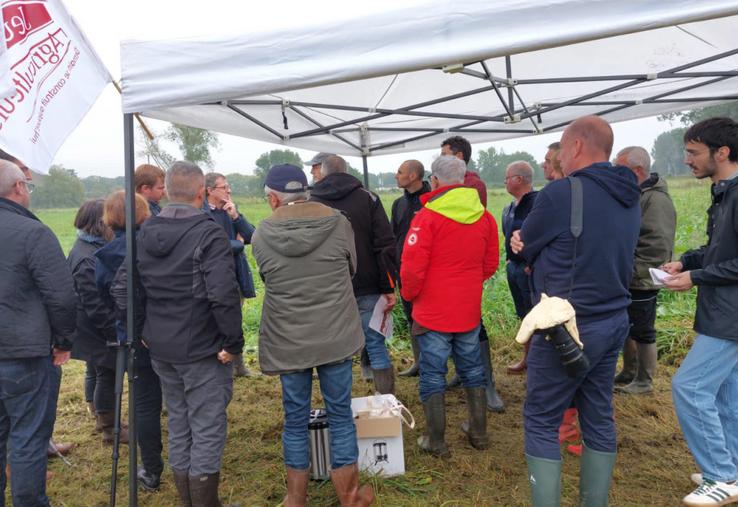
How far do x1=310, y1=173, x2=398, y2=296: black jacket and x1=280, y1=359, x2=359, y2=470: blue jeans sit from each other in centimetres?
110

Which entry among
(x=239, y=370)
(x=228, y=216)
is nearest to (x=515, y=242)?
(x=228, y=216)

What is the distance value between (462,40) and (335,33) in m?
0.54

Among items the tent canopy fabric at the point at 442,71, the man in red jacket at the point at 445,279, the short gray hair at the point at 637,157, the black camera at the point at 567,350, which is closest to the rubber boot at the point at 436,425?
the man in red jacket at the point at 445,279

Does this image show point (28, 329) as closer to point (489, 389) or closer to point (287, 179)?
point (287, 179)

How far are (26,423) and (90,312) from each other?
2.36ft

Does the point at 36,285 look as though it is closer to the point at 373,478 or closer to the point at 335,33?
the point at 335,33

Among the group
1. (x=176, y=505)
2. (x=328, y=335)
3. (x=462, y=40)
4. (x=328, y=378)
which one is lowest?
(x=176, y=505)

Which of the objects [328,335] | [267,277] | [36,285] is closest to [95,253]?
[36,285]

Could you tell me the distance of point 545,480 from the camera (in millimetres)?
2367

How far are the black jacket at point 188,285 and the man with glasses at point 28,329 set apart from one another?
0.42m

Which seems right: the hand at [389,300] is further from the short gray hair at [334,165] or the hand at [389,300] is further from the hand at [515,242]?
the hand at [515,242]

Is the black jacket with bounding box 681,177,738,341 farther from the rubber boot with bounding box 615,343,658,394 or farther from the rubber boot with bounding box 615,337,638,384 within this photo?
the rubber boot with bounding box 615,337,638,384

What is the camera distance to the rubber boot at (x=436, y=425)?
3338 mm

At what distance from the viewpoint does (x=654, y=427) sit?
146 inches
